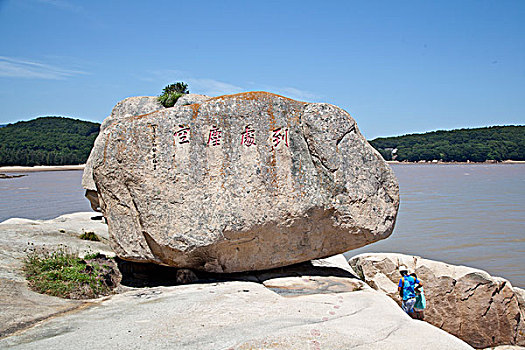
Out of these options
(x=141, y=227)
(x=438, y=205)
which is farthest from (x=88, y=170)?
(x=438, y=205)

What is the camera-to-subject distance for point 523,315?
1091cm

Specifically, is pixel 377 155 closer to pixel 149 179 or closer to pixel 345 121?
pixel 345 121

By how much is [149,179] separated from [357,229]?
459 centimetres

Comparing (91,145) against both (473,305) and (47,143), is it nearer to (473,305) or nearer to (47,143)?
(47,143)

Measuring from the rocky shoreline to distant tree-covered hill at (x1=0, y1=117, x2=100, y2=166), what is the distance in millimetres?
68232

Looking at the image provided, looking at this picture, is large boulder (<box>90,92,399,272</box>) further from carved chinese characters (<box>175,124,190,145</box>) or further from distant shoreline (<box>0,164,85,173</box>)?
distant shoreline (<box>0,164,85,173</box>)

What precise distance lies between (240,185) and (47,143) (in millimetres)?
82420

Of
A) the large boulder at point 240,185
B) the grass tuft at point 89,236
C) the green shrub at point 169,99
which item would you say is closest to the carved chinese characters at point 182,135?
the large boulder at point 240,185

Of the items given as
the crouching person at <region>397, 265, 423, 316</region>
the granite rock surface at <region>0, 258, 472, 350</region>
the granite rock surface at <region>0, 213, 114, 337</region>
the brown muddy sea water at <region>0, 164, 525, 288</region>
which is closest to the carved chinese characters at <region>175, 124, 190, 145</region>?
the granite rock surface at <region>0, 258, 472, 350</region>

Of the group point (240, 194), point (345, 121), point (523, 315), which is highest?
point (345, 121)

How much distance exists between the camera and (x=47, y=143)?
8038 cm

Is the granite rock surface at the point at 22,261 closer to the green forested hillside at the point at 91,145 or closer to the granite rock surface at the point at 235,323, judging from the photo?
the granite rock surface at the point at 235,323

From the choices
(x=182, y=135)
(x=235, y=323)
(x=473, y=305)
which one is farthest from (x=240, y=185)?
(x=473, y=305)

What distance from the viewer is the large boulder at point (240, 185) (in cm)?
870
